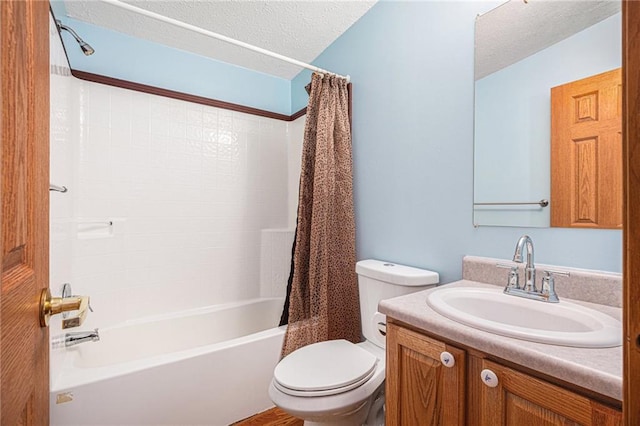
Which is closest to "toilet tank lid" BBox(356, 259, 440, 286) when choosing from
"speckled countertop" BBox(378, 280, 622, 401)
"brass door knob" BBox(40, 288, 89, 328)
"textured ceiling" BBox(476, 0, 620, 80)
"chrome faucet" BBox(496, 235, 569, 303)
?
"chrome faucet" BBox(496, 235, 569, 303)

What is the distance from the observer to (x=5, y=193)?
38cm

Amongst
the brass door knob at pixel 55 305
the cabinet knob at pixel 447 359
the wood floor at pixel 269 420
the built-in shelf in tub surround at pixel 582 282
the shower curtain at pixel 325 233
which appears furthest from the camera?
the shower curtain at pixel 325 233

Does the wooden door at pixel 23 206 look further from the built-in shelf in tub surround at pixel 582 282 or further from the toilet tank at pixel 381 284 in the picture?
the built-in shelf in tub surround at pixel 582 282

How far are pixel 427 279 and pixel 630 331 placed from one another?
40.4 inches

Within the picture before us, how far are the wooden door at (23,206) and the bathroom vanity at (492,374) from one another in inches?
32.6

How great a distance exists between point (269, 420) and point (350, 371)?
737 millimetres

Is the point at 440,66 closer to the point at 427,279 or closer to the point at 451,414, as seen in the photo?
the point at 427,279

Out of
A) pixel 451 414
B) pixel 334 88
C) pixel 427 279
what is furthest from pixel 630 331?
pixel 334 88

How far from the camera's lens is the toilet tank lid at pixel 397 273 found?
133 centimetres

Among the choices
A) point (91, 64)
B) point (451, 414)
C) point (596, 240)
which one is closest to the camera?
point (451, 414)

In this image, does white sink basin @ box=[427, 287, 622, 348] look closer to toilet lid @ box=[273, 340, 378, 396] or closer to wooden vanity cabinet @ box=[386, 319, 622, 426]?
wooden vanity cabinet @ box=[386, 319, 622, 426]

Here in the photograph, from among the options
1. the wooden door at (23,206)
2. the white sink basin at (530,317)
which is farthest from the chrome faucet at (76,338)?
the white sink basin at (530,317)

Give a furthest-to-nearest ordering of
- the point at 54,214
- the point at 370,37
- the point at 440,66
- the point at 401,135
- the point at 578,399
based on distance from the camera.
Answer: the point at 370,37, the point at 401,135, the point at 440,66, the point at 54,214, the point at 578,399

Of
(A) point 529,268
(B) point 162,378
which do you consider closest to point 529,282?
(A) point 529,268
